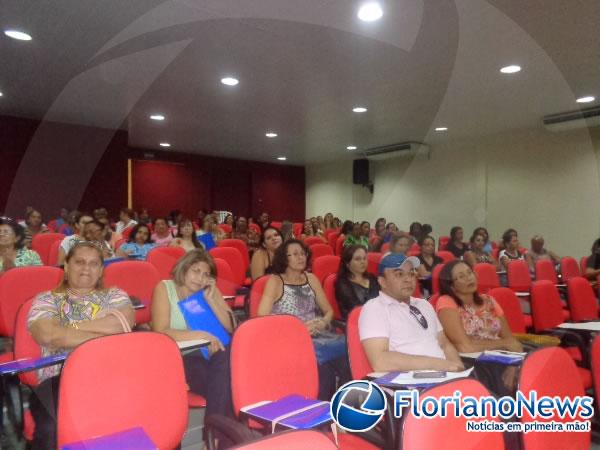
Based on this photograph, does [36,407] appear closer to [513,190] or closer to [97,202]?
[97,202]

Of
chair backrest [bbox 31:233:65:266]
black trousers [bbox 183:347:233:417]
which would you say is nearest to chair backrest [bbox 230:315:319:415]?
black trousers [bbox 183:347:233:417]

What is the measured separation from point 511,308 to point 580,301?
101 cm

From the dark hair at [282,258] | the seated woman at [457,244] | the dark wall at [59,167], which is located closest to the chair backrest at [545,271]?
the seated woman at [457,244]

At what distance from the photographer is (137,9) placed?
13.5 ft

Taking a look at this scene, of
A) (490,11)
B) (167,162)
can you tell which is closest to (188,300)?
(490,11)

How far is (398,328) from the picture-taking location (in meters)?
2.60

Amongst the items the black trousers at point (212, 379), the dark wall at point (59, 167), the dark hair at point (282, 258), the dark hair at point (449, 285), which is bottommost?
Answer: the black trousers at point (212, 379)

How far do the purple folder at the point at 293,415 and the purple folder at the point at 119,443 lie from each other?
417 mm

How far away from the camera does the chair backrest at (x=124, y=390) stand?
1.64 m

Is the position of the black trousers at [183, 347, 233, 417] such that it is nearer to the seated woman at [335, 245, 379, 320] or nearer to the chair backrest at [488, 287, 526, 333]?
the seated woman at [335, 245, 379, 320]

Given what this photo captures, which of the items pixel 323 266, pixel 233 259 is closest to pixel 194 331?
pixel 323 266

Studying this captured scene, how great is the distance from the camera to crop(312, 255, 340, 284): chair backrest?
200 inches

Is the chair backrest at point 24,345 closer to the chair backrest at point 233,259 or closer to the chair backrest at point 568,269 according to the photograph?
the chair backrest at point 233,259

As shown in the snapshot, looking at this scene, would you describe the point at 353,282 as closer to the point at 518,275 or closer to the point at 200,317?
the point at 200,317
